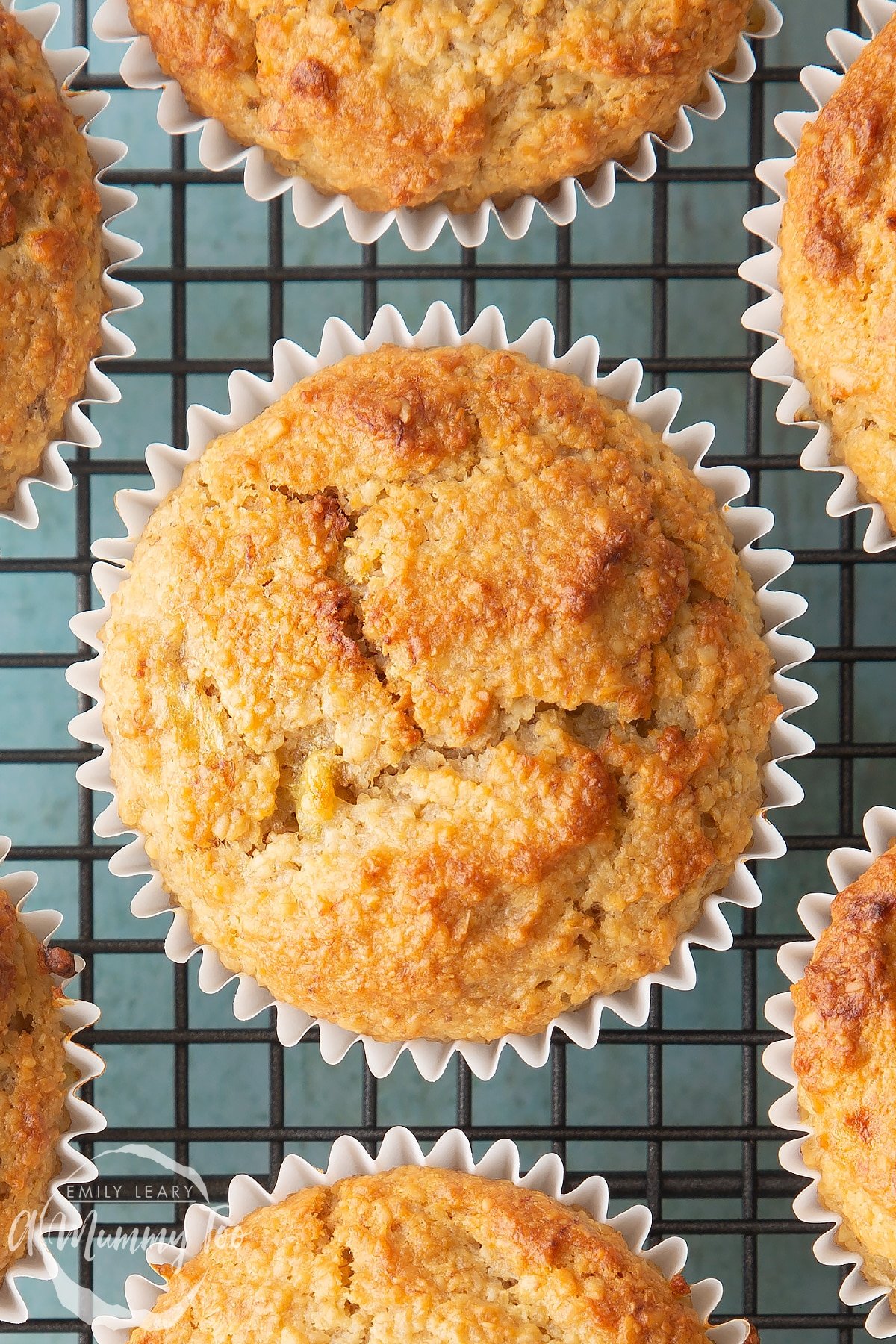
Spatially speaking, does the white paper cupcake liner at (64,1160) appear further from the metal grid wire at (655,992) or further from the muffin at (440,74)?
the muffin at (440,74)

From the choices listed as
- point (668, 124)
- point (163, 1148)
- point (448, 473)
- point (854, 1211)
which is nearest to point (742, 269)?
point (668, 124)

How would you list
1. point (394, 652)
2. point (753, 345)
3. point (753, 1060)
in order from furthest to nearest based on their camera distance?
1. point (753, 345)
2. point (753, 1060)
3. point (394, 652)

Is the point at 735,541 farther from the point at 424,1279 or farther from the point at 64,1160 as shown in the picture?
the point at 64,1160

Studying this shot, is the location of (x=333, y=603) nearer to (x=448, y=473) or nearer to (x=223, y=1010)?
(x=448, y=473)

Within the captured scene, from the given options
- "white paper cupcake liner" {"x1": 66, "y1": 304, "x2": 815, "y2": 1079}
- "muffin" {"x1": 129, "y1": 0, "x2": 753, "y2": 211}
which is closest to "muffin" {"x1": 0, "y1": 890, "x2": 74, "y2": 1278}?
"white paper cupcake liner" {"x1": 66, "y1": 304, "x2": 815, "y2": 1079}

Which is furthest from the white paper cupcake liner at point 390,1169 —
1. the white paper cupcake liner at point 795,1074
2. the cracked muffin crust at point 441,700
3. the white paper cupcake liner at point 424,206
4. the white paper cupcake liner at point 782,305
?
the white paper cupcake liner at point 424,206
